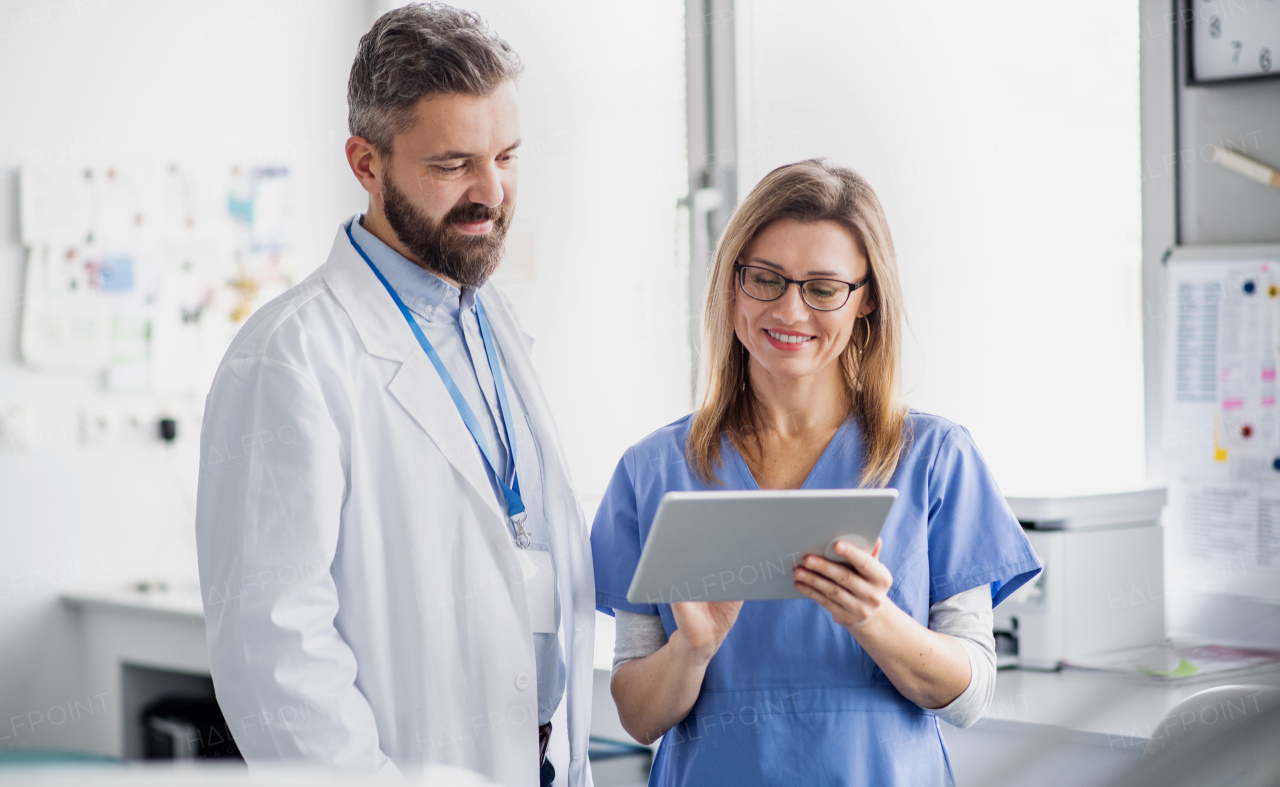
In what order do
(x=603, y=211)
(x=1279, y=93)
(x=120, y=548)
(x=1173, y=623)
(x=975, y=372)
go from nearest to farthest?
(x=1279, y=93), (x=1173, y=623), (x=975, y=372), (x=120, y=548), (x=603, y=211)

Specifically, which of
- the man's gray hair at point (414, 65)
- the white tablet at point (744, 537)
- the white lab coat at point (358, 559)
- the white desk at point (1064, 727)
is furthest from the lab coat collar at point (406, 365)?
the white desk at point (1064, 727)

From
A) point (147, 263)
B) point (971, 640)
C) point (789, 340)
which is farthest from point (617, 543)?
point (147, 263)

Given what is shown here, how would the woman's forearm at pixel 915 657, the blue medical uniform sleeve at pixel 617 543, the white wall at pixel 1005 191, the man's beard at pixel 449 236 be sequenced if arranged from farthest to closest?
the white wall at pixel 1005 191 → the blue medical uniform sleeve at pixel 617 543 → the man's beard at pixel 449 236 → the woman's forearm at pixel 915 657

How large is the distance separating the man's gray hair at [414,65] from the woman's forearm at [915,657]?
0.73 metres

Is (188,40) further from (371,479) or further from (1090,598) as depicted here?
(1090,598)

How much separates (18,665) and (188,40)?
1731 mm

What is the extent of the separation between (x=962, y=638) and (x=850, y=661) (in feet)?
0.42

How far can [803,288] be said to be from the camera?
1333 millimetres

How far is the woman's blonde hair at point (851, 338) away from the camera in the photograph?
1.35m

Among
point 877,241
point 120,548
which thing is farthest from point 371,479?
point 120,548

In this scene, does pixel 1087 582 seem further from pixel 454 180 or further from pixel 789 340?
pixel 454 180

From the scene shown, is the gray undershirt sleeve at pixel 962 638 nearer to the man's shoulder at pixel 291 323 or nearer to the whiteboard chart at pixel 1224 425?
the man's shoulder at pixel 291 323

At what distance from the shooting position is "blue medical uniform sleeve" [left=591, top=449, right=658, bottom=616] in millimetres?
1400

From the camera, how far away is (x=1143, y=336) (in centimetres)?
222
